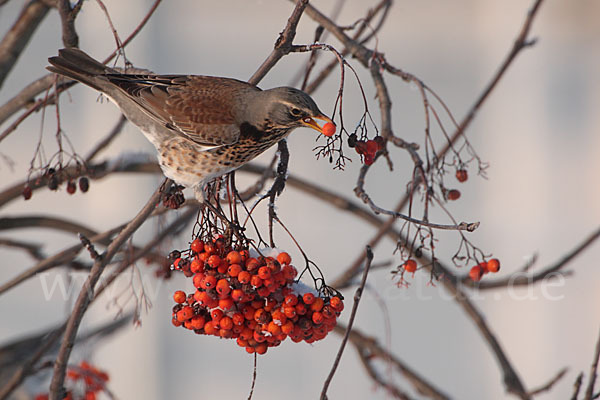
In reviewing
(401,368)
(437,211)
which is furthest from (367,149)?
(437,211)

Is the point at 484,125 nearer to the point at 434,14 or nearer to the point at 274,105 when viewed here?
the point at 434,14

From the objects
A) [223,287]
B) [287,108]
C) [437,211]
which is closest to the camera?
[223,287]

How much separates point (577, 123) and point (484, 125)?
374 millimetres

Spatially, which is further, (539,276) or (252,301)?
(539,276)

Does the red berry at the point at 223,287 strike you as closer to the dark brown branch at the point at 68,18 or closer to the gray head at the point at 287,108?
the gray head at the point at 287,108

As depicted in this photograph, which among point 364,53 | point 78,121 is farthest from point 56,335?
point 78,121

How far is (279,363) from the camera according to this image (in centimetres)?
246

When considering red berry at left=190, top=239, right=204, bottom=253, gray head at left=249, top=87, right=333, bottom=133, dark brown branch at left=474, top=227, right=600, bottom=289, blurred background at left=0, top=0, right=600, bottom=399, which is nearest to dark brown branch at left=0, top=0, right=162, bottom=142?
gray head at left=249, top=87, right=333, bottom=133

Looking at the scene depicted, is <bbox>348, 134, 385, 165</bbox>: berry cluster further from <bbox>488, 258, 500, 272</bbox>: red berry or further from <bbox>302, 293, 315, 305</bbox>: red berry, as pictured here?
<bbox>488, 258, 500, 272</bbox>: red berry

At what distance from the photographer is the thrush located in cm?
90

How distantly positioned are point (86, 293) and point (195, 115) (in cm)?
31

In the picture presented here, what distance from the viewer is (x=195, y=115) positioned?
94 centimetres

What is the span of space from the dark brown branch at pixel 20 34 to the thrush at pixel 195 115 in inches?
6.2

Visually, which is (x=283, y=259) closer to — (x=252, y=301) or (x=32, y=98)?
(x=252, y=301)
